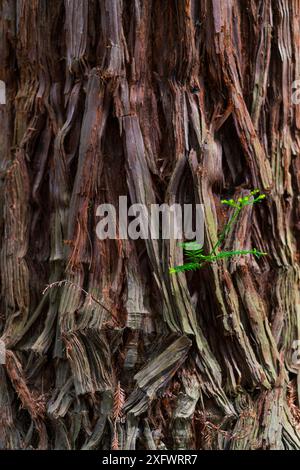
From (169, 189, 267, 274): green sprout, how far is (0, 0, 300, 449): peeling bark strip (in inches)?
1.4

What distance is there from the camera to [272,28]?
91.2 inches

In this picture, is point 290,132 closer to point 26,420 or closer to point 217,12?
point 217,12

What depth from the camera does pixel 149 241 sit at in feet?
6.89

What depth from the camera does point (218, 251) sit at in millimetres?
2115

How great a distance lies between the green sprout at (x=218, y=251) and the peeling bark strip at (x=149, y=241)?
36mm

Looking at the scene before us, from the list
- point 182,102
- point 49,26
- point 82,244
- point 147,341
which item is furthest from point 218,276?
point 49,26

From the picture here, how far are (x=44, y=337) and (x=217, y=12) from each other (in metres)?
1.33

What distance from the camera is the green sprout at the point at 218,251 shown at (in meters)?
2.04

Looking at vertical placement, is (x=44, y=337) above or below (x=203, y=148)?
below

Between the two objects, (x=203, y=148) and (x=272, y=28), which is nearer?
(x=203, y=148)

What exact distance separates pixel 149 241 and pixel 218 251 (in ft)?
0.81

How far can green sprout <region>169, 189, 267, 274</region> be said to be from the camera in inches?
80.3

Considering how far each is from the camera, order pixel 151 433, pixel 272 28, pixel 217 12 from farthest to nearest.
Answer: pixel 272 28 < pixel 217 12 < pixel 151 433

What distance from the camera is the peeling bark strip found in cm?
205
